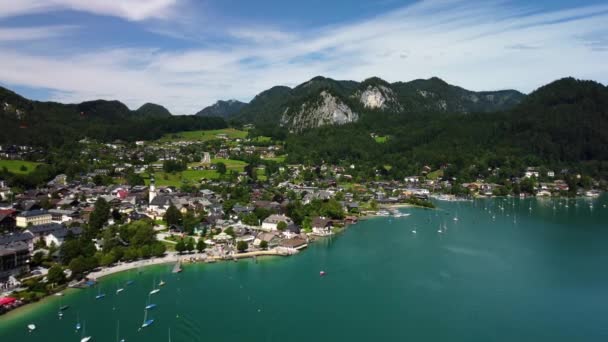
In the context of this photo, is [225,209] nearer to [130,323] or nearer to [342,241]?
[342,241]

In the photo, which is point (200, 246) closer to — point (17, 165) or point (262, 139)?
point (17, 165)

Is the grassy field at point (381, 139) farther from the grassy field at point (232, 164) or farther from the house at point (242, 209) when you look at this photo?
the house at point (242, 209)

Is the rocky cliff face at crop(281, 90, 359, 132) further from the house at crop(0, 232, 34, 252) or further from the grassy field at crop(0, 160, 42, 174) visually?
the house at crop(0, 232, 34, 252)

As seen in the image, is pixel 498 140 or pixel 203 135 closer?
pixel 498 140

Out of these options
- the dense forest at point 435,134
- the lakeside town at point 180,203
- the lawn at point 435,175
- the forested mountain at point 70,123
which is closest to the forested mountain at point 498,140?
the dense forest at point 435,134

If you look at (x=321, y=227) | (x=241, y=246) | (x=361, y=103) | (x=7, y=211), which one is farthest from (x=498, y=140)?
(x=7, y=211)

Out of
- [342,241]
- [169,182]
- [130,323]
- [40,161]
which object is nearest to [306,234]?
[342,241]

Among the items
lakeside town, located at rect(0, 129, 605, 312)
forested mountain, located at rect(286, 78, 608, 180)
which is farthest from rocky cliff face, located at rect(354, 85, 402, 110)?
lakeside town, located at rect(0, 129, 605, 312)
